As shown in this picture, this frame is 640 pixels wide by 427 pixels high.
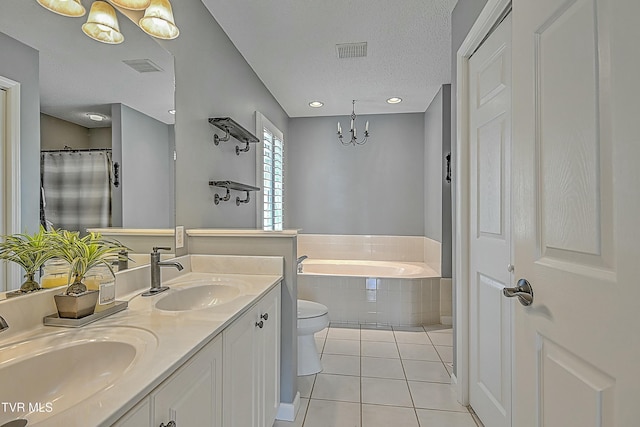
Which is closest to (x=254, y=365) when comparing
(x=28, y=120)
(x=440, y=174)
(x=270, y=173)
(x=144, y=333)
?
(x=144, y=333)

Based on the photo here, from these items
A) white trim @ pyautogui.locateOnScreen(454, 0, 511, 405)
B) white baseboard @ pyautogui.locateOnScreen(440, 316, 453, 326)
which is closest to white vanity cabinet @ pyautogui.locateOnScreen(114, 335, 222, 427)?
white trim @ pyautogui.locateOnScreen(454, 0, 511, 405)

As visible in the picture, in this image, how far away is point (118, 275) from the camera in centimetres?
138

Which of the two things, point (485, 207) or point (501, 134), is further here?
point (485, 207)

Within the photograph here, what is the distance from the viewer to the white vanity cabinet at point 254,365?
1.15 m

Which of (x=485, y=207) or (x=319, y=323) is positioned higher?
(x=485, y=207)

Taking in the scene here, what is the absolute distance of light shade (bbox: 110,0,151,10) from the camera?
4.58 ft

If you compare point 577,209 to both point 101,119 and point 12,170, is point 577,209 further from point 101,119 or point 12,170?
point 101,119

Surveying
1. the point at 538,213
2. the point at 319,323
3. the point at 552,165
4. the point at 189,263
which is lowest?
the point at 319,323

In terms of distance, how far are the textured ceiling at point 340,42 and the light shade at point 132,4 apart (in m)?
0.83

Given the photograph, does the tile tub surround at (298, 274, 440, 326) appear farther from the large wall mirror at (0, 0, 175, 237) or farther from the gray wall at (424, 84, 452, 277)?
the large wall mirror at (0, 0, 175, 237)

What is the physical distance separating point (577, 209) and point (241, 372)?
1.17 meters

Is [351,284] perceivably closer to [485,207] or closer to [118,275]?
[485,207]

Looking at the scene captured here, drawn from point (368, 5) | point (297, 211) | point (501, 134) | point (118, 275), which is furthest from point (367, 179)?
point (118, 275)

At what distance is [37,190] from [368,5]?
2.09 metres
